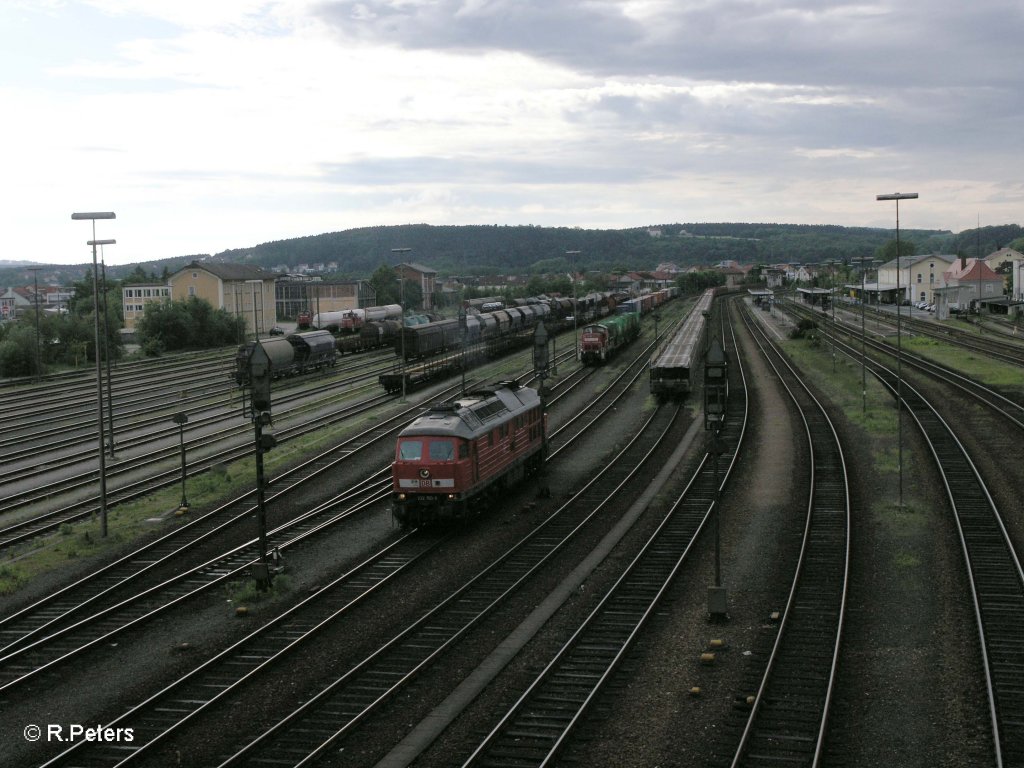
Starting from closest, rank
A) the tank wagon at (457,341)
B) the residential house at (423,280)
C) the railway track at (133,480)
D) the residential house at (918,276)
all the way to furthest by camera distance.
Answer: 1. the railway track at (133,480)
2. the tank wagon at (457,341)
3. the residential house at (918,276)
4. the residential house at (423,280)

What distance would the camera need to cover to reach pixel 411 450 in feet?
93.8

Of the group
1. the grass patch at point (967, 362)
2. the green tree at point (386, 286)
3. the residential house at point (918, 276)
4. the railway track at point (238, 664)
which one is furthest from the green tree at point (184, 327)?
the residential house at point (918, 276)

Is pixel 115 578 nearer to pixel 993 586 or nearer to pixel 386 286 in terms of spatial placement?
pixel 993 586

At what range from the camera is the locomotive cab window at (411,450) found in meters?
28.5

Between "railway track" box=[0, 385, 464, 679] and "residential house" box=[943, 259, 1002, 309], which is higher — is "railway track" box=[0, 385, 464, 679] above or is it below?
below

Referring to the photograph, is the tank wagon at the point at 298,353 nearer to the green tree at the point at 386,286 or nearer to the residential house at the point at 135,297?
the residential house at the point at 135,297

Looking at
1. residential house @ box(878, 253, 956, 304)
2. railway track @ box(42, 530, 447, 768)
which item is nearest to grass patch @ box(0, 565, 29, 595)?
railway track @ box(42, 530, 447, 768)

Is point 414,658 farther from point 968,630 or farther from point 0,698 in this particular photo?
point 968,630

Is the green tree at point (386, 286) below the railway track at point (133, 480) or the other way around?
the other way around

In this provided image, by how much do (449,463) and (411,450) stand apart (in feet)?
3.86

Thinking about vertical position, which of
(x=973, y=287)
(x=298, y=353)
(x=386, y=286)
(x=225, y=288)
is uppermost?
(x=386, y=286)

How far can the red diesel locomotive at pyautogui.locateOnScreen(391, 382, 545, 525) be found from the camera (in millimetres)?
28312

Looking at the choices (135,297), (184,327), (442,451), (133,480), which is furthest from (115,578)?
(135,297)

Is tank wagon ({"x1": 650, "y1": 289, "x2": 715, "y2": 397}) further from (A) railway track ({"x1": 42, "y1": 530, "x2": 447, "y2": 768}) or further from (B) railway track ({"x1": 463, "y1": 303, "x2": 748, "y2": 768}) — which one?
(A) railway track ({"x1": 42, "y1": 530, "x2": 447, "y2": 768})
